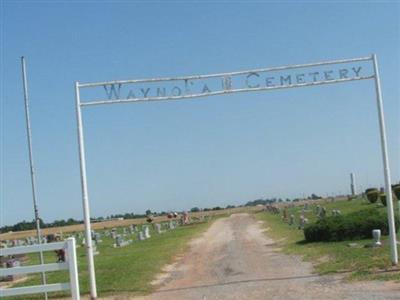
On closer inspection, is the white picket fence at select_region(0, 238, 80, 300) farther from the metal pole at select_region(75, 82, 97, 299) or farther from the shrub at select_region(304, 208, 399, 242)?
the shrub at select_region(304, 208, 399, 242)

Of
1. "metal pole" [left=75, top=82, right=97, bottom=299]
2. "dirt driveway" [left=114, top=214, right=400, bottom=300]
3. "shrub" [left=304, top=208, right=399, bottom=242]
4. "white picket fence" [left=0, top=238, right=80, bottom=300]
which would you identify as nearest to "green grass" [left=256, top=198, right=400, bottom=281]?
"dirt driveway" [left=114, top=214, right=400, bottom=300]

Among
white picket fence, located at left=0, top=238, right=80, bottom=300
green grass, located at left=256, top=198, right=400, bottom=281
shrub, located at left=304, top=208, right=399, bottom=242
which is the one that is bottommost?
green grass, located at left=256, top=198, right=400, bottom=281

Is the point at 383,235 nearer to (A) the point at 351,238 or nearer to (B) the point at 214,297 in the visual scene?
(A) the point at 351,238

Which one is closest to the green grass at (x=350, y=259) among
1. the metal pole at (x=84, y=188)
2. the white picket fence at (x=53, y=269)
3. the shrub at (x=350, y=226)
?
the shrub at (x=350, y=226)

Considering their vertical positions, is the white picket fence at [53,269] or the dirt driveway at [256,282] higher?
the white picket fence at [53,269]

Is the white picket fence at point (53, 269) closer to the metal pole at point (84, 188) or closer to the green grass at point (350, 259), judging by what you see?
the metal pole at point (84, 188)

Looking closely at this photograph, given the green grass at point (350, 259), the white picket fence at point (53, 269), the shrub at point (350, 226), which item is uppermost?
the white picket fence at point (53, 269)

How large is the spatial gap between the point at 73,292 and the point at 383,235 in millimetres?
14331

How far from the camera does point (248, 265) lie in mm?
19391

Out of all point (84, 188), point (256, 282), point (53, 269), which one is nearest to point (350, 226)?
point (256, 282)

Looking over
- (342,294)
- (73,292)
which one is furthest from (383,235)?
(73,292)

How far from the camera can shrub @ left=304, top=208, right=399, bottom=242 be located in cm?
2353

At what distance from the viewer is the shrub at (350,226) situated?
23531 millimetres

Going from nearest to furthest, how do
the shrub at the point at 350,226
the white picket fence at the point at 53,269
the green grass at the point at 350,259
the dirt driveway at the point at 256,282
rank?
the white picket fence at the point at 53,269 < the dirt driveway at the point at 256,282 < the green grass at the point at 350,259 < the shrub at the point at 350,226
